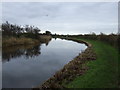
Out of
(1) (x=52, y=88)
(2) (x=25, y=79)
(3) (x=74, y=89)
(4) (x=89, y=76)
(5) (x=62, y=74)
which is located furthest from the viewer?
(2) (x=25, y=79)

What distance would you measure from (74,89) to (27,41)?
83.9ft

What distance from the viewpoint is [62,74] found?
8.18 meters

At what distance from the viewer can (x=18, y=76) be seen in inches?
378

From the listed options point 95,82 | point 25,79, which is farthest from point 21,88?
point 95,82

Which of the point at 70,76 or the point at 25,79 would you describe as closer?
the point at 70,76

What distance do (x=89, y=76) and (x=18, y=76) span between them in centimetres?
399

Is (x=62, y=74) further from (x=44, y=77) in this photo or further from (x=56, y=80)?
(x=44, y=77)

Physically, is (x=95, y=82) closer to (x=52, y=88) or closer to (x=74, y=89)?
(x=74, y=89)

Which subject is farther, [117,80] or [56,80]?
[56,80]

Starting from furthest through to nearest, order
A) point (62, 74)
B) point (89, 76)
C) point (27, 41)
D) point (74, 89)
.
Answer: point (27, 41) < point (62, 74) < point (89, 76) < point (74, 89)

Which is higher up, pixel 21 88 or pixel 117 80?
pixel 117 80

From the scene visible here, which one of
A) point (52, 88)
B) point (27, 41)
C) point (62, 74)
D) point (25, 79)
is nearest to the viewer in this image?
point (52, 88)

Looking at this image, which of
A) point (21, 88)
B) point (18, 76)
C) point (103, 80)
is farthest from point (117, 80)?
point (18, 76)

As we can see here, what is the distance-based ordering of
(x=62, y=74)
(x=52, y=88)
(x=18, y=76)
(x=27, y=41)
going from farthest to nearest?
(x=27, y=41) < (x=18, y=76) < (x=62, y=74) < (x=52, y=88)
